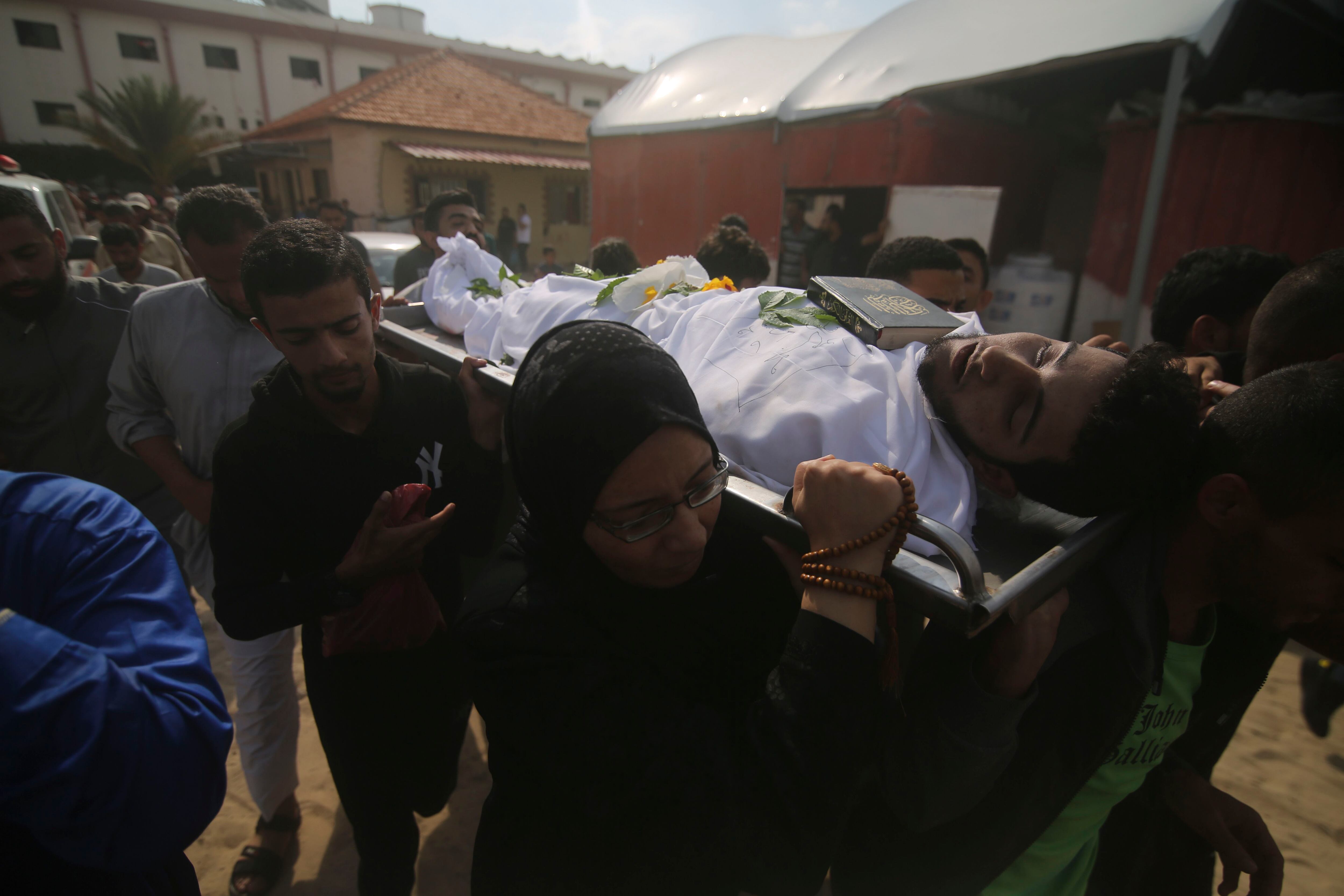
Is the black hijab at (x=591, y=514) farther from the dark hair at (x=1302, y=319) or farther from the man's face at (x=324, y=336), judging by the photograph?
the dark hair at (x=1302, y=319)

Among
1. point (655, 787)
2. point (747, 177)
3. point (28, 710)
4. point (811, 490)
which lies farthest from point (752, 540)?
point (747, 177)

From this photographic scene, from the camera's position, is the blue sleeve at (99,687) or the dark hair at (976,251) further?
the dark hair at (976,251)

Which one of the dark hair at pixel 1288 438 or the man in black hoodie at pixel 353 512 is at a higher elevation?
the dark hair at pixel 1288 438

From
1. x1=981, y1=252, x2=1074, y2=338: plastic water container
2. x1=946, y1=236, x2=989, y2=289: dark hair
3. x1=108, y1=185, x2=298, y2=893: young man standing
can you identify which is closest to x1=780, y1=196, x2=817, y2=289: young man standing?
x1=981, y1=252, x2=1074, y2=338: plastic water container

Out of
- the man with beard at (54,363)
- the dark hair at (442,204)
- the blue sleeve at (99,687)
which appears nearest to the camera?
the blue sleeve at (99,687)

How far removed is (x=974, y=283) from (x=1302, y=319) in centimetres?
164

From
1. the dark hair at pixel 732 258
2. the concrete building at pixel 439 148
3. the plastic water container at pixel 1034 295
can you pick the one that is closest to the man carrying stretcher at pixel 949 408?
the dark hair at pixel 732 258

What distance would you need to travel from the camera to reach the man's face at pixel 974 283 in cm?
301

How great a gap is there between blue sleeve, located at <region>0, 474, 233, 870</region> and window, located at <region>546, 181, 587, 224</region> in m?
18.3

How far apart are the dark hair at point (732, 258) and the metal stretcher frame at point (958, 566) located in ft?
8.82

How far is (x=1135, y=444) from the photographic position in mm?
1080

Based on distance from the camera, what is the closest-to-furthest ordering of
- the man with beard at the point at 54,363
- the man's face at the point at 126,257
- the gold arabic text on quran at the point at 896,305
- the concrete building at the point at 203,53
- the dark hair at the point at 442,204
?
the gold arabic text on quran at the point at 896,305 < the man with beard at the point at 54,363 < the dark hair at the point at 442,204 < the man's face at the point at 126,257 < the concrete building at the point at 203,53

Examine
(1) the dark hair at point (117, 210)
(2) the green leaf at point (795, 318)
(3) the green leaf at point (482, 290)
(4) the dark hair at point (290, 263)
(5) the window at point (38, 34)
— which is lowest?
(3) the green leaf at point (482, 290)

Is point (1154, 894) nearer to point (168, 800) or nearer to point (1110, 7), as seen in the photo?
point (168, 800)
